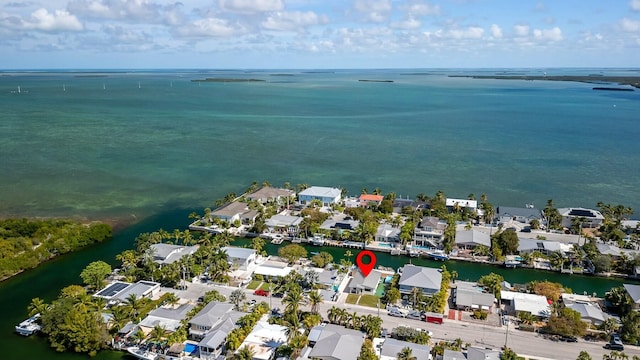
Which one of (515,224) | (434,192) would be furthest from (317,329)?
(434,192)

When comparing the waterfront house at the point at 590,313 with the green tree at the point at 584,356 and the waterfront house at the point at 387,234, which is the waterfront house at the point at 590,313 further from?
the waterfront house at the point at 387,234

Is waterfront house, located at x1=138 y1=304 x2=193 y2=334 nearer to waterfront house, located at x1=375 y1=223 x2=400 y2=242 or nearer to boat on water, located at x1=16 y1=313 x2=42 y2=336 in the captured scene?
boat on water, located at x1=16 y1=313 x2=42 y2=336

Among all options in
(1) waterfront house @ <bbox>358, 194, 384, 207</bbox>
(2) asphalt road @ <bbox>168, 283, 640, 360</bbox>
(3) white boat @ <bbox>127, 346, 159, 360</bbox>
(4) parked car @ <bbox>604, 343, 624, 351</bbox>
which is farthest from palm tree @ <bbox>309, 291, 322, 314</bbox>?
(1) waterfront house @ <bbox>358, 194, 384, 207</bbox>

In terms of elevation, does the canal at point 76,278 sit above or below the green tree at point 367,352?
below

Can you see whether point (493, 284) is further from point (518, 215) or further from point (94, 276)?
point (94, 276)

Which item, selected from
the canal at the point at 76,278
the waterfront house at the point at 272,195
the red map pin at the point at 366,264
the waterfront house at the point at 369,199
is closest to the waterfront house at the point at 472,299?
the canal at the point at 76,278

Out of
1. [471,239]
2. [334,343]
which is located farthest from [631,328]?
[334,343]
